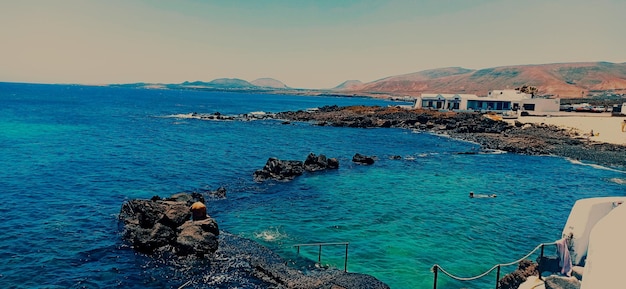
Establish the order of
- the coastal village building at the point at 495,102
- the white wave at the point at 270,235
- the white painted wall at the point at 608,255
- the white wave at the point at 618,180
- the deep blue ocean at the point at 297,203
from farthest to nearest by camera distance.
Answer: the coastal village building at the point at 495,102 < the white wave at the point at 618,180 < the white wave at the point at 270,235 < the deep blue ocean at the point at 297,203 < the white painted wall at the point at 608,255

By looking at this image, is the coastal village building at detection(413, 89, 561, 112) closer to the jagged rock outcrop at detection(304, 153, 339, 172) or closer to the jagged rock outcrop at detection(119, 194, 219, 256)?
the jagged rock outcrop at detection(304, 153, 339, 172)

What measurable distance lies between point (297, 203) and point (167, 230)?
11.5m

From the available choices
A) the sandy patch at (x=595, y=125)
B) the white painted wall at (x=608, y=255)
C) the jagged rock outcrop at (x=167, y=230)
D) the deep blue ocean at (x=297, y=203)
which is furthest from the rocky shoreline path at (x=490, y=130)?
the white painted wall at (x=608, y=255)

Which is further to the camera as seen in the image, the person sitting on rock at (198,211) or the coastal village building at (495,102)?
the coastal village building at (495,102)

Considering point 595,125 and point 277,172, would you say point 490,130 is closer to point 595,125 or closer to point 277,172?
point 595,125

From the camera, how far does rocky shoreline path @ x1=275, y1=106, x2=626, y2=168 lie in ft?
189

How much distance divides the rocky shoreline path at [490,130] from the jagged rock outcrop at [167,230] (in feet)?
169

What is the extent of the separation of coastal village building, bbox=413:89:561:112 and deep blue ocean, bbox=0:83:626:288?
159 ft

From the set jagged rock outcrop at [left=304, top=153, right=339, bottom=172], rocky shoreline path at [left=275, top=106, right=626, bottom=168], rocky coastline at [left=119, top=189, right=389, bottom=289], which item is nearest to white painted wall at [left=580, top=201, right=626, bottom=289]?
rocky coastline at [left=119, top=189, right=389, bottom=289]

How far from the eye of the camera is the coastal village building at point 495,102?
3996 inches

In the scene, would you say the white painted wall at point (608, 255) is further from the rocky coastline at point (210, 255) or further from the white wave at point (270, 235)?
the white wave at point (270, 235)

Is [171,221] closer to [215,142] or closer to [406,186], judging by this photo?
[406,186]

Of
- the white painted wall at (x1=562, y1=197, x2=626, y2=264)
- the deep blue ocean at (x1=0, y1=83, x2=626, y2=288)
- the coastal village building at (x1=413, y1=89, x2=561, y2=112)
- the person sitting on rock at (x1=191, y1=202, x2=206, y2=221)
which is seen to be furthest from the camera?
the coastal village building at (x1=413, y1=89, x2=561, y2=112)

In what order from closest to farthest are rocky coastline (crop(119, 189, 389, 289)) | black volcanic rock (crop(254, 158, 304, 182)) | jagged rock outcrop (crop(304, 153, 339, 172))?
1. rocky coastline (crop(119, 189, 389, 289))
2. black volcanic rock (crop(254, 158, 304, 182))
3. jagged rock outcrop (crop(304, 153, 339, 172))
